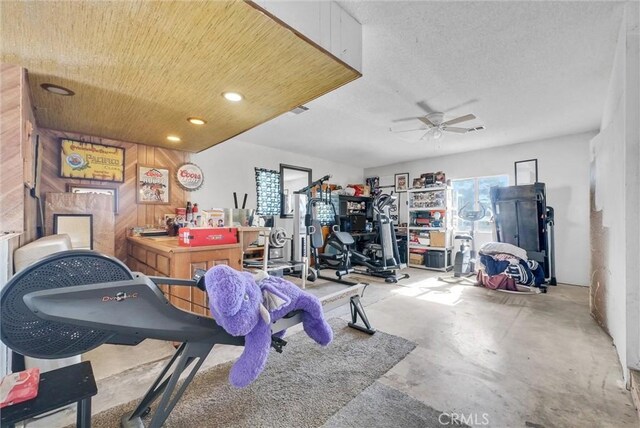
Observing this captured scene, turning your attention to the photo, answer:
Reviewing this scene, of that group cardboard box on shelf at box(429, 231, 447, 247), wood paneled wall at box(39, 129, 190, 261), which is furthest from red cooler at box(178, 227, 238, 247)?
cardboard box on shelf at box(429, 231, 447, 247)

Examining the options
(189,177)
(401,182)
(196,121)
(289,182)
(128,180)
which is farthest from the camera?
(401,182)

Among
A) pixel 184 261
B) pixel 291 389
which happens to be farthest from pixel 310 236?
pixel 291 389

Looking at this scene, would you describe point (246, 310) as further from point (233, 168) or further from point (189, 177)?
point (233, 168)

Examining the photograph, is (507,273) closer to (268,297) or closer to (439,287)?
(439,287)

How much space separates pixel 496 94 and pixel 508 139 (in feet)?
7.48

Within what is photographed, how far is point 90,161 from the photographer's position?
3.02 m

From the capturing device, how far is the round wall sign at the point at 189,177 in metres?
3.69

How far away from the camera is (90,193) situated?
2.86 metres

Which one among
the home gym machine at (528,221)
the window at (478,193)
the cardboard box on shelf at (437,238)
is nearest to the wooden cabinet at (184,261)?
the home gym machine at (528,221)

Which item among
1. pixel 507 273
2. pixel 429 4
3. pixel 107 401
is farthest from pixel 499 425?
pixel 507 273

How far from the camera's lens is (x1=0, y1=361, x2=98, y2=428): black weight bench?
2.87 feet

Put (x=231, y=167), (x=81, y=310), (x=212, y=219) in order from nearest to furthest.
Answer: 1. (x=81, y=310)
2. (x=212, y=219)
3. (x=231, y=167)

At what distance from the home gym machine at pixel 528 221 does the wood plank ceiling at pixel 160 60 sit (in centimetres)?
411
